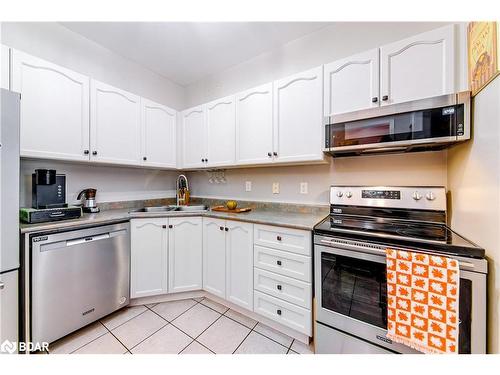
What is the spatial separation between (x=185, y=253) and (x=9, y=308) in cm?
111

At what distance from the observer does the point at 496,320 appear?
863 mm

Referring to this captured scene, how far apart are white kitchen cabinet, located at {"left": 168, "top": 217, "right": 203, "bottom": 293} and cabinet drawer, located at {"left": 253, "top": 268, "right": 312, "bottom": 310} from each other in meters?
0.67

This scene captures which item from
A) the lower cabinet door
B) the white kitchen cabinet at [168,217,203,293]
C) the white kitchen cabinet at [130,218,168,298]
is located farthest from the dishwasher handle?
the lower cabinet door

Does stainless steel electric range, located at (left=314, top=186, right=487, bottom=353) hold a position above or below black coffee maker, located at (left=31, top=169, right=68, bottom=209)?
below

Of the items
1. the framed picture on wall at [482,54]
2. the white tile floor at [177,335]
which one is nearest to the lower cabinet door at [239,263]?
the white tile floor at [177,335]

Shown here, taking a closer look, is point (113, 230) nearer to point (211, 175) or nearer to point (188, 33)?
point (211, 175)

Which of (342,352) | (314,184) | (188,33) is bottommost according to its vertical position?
(342,352)

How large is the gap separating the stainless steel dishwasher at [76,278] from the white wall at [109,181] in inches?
25.1

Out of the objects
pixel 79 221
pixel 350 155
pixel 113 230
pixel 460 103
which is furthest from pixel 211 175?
pixel 460 103

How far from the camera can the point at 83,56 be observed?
1947mm

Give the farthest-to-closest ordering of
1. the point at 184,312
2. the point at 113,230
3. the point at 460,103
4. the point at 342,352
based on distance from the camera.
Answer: the point at 184,312
the point at 113,230
the point at 342,352
the point at 460,103

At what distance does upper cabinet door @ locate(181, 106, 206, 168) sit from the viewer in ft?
7.54

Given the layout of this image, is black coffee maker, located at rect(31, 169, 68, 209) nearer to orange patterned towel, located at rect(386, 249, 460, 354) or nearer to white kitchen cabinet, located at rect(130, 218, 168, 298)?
white kitchen cabinet, located at rect(130, 218, 168, 298)

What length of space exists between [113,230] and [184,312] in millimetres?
951
